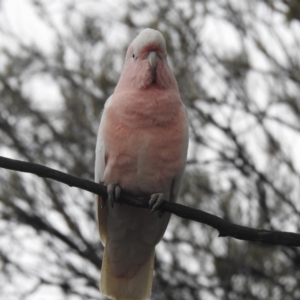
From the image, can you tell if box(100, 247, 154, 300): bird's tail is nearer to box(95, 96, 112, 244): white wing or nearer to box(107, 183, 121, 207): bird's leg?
box(95, 96, 112, 244): white wing

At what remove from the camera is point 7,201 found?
5.10 meters

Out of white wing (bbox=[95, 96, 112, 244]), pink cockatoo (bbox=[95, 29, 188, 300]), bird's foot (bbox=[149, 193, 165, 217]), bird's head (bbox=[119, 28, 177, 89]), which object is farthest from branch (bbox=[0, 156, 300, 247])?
bird's head (bbox=[119, 28, 177, 89])

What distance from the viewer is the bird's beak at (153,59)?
3.21 metres

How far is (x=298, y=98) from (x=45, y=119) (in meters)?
2.15

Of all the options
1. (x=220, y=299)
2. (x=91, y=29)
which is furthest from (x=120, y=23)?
(x=220, y=299)

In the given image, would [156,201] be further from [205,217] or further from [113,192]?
[205,217]

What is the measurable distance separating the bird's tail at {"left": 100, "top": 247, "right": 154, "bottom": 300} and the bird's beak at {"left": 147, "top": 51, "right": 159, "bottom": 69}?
3.54ft

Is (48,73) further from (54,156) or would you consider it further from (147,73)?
(147,73)

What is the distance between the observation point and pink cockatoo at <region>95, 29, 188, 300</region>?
10.1ft

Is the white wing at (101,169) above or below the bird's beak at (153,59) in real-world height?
below

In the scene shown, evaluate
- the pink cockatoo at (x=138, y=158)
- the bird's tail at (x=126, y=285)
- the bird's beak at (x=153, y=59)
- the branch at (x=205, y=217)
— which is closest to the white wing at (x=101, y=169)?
the pink cockatoo at (x=138, y=158)

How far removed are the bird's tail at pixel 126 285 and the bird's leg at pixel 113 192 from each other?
51 cm

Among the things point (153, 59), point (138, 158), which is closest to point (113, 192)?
point (138, 158)

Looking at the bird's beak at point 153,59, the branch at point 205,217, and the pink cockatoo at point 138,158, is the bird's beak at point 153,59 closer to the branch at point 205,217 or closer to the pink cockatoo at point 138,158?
the pink cockatoo at point 138,158
